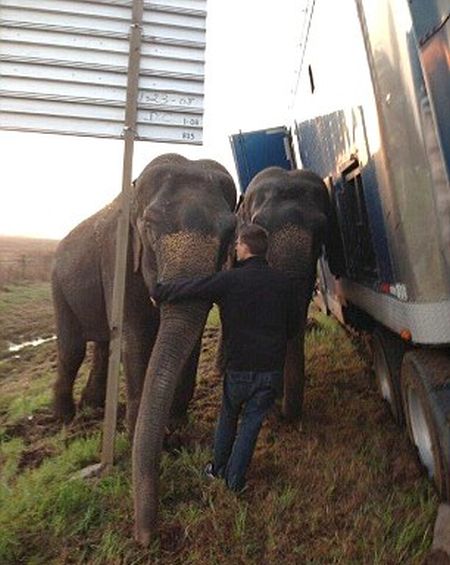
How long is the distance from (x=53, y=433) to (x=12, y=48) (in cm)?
420

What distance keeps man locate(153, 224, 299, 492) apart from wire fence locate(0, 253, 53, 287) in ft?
83.2

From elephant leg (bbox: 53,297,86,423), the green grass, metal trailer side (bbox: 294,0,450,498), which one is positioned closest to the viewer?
metal trailer side (bbox: 294,0,450,498)

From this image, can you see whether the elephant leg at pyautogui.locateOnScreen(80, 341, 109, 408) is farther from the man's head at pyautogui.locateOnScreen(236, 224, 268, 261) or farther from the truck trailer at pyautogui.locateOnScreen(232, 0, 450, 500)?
the man's head at pyautogui.locateOnScreen(236, 224, 268, 261)

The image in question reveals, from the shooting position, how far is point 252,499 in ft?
15.8

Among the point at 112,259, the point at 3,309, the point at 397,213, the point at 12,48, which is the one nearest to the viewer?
the point at 397,213

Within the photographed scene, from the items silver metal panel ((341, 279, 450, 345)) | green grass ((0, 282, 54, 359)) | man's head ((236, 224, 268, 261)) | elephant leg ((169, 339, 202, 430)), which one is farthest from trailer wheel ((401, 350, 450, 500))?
green grass ((0, 282, 54, 359))

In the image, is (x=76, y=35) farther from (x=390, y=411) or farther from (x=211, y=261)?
(x=390, y=411)

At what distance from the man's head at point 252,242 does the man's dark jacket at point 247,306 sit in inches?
4.2

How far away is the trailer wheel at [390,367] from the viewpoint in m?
6.19

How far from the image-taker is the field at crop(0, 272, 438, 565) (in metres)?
4.20

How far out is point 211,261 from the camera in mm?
4996

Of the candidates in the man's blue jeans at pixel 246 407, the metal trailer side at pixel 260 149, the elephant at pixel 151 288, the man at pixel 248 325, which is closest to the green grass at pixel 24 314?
the metal trailer side at pixel 260 149

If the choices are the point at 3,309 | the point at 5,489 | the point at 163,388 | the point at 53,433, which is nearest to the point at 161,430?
the point at 163,388

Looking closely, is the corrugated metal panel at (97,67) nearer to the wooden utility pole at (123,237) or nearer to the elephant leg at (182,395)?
the wooden utility pole at (123,237)
